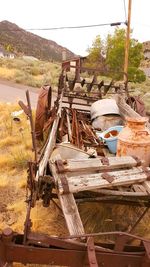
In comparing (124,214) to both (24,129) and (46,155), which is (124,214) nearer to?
(46,155)

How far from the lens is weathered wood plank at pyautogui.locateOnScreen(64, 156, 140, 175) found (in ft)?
11.3

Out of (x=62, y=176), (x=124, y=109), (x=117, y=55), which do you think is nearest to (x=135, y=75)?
(x=117, y=55)

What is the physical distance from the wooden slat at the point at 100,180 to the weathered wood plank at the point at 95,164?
80 millimetres

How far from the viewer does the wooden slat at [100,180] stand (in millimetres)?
3160

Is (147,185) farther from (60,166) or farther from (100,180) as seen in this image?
(60,166)

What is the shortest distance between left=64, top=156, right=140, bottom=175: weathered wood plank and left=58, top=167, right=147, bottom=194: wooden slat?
80 millimetres

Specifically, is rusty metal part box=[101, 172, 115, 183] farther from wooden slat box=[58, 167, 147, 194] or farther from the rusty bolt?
the rusty bolt

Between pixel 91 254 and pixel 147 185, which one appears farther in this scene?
pixel 147 185

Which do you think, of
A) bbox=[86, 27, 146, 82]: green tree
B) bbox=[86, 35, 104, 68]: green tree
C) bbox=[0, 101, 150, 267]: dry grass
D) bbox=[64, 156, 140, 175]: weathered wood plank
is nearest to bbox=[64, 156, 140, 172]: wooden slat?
bbox=[64, 156, 140, 175]: weathered wood plank

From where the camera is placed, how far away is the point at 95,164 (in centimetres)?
355

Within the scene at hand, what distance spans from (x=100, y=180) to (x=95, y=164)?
11.1 inches

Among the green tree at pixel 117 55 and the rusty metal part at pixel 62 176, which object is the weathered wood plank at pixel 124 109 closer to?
the rusty metal part at pixel 62 176

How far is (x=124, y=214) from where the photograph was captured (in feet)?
16.6

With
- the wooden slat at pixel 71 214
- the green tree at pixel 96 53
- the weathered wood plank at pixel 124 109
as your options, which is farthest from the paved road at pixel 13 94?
the green tree at pixel 96 53
